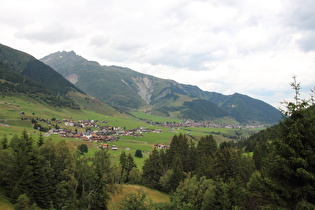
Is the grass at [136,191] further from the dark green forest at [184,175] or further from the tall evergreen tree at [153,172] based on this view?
the tall evergreen tree at [153,172]

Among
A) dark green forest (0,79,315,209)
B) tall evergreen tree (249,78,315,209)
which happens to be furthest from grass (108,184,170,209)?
tall evergreen tree (249,78,315,209)

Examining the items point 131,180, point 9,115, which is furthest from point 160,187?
point 9,115

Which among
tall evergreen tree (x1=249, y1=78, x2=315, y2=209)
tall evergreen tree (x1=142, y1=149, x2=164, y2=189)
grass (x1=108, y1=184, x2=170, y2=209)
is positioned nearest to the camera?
tall evergreen tree (x1=249, y1=78, x2=315, y2=209)

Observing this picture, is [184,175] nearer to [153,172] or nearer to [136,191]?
[153,172]

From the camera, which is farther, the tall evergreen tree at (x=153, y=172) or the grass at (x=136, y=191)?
the tall evergreen tree at (x=153, y=172)

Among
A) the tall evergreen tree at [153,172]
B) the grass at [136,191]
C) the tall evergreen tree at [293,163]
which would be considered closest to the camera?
the tall evergreen tree at [293,163]

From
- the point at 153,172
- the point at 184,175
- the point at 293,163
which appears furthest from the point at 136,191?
the point at 293,163

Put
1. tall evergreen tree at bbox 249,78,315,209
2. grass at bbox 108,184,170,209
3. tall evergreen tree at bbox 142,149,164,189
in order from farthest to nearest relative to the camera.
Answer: tall evergreen tree at bbox 142,149,164,189, grass at bbox 108,184,170,209, tall evergreen tree at bbox 249,78,315,209

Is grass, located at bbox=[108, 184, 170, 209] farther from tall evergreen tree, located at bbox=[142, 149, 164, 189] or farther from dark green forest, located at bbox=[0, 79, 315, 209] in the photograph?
tall evergreen tree, located at bbox=[142, 149, 164, 189]

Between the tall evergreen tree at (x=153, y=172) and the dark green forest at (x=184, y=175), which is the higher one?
the dark green forest at (x=184, y=175)

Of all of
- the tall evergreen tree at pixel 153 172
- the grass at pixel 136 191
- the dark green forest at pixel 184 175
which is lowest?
the grass at pixel 136 191

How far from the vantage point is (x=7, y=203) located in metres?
38.8

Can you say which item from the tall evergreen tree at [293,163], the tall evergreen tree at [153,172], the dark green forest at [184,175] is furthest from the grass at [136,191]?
the tall evergreen tree at [293,163]

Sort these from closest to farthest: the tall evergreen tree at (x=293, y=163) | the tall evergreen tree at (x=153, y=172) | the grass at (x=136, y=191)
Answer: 1. the tall evergreen tree at (x=293, y=163)
2. the grass at (x=136, y=191)
3. the tall evergreen tree at (x=153, y=172)
